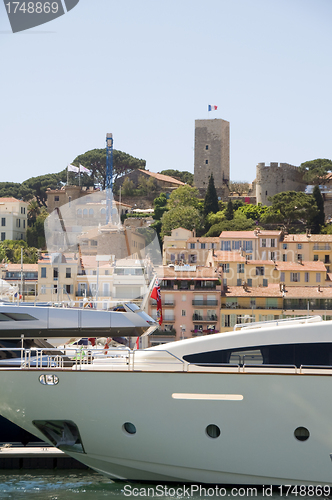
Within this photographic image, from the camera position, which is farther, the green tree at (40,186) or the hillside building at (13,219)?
the green tree at (40,186)

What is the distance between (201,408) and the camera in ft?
32.9

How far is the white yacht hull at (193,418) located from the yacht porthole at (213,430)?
7 cm

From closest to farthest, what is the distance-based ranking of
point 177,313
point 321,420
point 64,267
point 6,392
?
point 321,420 → point 6,392 → point 177,313 → point 64,267

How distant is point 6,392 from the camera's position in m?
10.5

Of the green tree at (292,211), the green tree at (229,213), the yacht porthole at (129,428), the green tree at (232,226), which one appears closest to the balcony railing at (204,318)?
the green tree at (232,226)

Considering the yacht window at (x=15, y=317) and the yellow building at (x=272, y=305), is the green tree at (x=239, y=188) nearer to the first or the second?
the yellow building at (x=272, y=305)

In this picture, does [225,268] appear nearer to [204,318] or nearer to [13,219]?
[204,318]

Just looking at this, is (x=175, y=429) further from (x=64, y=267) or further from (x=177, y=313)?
(x=64, y=267)

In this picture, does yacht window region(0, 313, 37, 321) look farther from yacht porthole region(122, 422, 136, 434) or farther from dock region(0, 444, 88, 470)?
yacht porthole region(122, 422, 136, 434)

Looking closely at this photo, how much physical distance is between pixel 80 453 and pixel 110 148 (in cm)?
8360

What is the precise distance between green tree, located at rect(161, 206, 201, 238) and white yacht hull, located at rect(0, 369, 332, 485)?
6550cm

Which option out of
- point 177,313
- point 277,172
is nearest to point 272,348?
point 177,313

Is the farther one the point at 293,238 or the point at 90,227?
the point at 90,227

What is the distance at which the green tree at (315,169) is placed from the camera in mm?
93750
